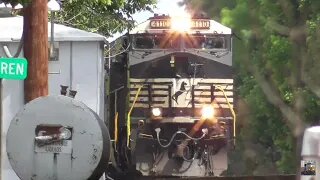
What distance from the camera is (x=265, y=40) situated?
28172 millimetres

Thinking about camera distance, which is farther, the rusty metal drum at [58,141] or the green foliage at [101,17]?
the green foliage at [101,17]

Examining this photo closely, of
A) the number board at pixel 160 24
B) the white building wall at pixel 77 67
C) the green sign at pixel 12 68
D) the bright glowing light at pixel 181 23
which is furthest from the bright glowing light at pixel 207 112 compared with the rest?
the green sign at pixel 12 68

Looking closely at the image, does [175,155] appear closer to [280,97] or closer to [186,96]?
[186,96]

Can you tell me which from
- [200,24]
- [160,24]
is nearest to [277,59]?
[200,24]

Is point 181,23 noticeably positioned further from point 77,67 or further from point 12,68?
point 12,68

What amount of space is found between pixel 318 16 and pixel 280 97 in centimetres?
Result: 433

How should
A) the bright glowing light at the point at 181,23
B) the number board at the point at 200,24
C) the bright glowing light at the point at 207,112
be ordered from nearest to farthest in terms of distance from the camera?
the bright glowing light at the point at 207,112 → the bright glowing light at the point at 181,23 → the number board at the point at 200,24

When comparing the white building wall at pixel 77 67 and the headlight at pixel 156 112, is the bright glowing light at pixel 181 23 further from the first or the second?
the white building wall at pixel 77 67

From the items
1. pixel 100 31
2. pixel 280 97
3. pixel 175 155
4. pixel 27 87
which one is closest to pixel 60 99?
pixel 27 87

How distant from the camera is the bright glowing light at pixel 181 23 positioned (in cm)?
1350

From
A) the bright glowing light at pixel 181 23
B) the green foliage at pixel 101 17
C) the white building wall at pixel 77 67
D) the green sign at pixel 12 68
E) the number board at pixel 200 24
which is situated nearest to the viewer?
the green sign at pixel 12 68

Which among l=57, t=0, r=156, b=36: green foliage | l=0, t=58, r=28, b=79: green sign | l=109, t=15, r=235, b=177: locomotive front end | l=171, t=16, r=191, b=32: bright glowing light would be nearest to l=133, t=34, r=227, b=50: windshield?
l=109, t=15, r=235, b=177: locomotive front end

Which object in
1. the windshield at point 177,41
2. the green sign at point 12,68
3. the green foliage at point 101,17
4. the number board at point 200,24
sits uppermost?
the green foliage at point 101,17

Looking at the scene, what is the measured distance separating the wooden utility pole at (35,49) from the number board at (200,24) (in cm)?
516
